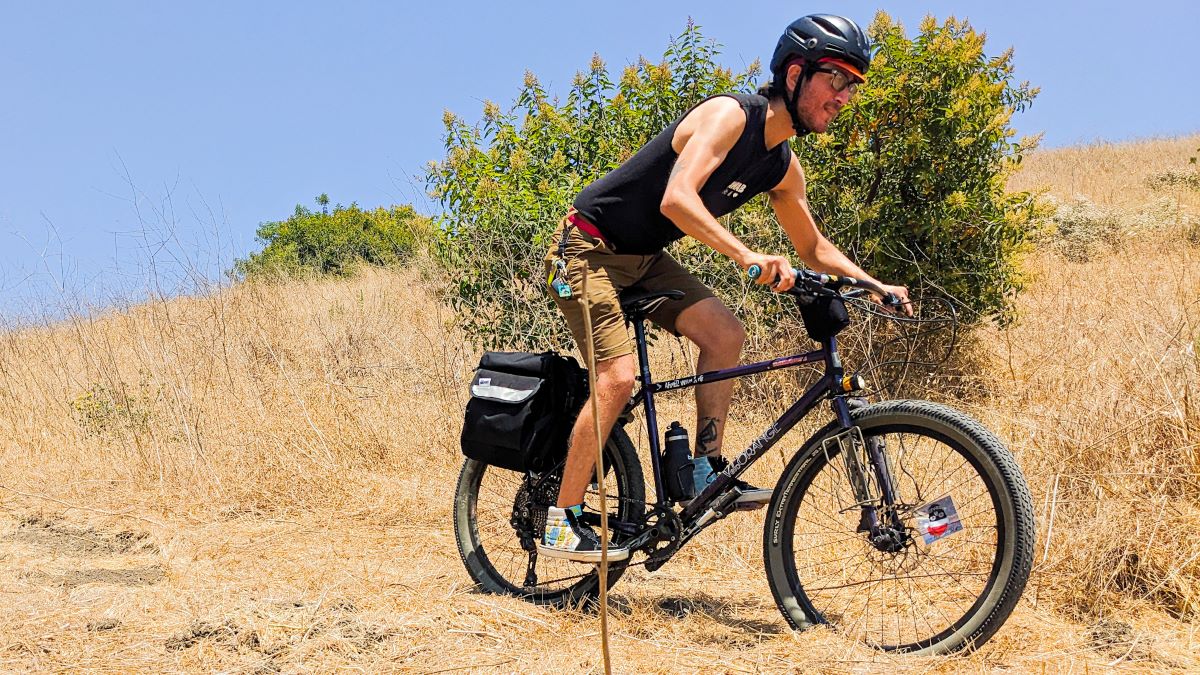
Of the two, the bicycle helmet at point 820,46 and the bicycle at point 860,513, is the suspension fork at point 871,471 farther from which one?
the bicycle helmet at point 820,46

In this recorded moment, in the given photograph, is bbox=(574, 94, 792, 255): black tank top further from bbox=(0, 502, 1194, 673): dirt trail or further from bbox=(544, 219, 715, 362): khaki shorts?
bbox=(0, 502, 1194, 673): dirt trail

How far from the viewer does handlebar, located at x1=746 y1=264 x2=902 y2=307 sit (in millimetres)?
3416

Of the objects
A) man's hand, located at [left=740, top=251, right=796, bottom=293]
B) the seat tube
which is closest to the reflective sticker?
man's hand, located at [left=740, top=251, right=796, bottom=293]

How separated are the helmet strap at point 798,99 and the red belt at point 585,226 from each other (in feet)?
2.65

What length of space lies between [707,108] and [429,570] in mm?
2661

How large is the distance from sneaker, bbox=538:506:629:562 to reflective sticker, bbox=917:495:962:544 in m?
1.14

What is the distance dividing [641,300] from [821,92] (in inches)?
38.9

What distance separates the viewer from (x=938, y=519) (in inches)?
131

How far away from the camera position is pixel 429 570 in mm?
5016

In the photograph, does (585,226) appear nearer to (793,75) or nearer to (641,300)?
(641,300)

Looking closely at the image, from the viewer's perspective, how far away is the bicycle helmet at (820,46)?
136 inches

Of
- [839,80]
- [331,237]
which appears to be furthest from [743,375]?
[331,237]

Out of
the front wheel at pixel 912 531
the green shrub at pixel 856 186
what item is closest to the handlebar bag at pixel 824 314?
the front wheel at pixel 912 531

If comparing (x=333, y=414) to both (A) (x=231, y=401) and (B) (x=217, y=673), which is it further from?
(B) (x=217, y=673)
